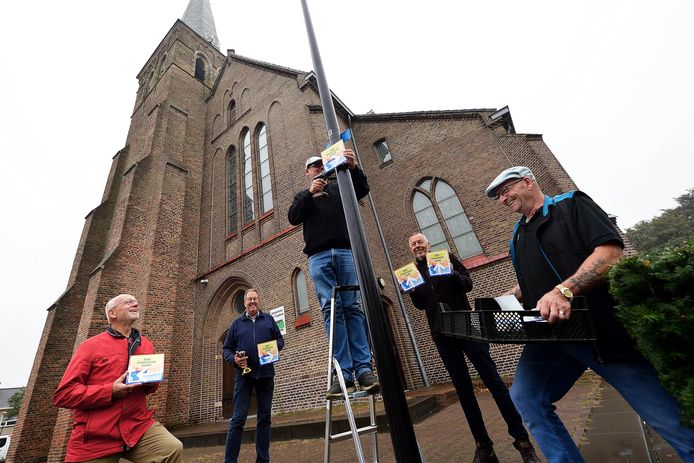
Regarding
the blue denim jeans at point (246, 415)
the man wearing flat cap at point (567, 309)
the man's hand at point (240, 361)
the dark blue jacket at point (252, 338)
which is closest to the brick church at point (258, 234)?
the dark blue jacket at point (252, 338)

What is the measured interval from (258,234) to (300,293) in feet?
10.9

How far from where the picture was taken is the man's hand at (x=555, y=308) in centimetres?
132

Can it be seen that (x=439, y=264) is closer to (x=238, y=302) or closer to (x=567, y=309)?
(x=567, y=309)

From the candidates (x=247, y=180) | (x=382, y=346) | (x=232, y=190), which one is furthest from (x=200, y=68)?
(x=382, y=346)

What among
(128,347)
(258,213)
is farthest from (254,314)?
(258,213)

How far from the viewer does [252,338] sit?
13.4 ft

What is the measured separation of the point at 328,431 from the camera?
2066 millimetres

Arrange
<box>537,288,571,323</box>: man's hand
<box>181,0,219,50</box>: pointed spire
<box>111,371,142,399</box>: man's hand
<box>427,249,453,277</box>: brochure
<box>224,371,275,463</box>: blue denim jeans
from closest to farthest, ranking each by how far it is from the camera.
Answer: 1. <box>537,288,571,323</box>: man's hand
2. <box>111,371,142,399</box>: man's hand
3. <box>427,249,453,277</box>: brochure
4. <box>224,371,275,463</box>: blue denim jeans
5. <box>181,0,219,50</box>: pointed spire

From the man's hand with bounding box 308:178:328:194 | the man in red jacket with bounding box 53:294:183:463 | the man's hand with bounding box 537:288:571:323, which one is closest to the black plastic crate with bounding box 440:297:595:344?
the man's hand with bounding box 537:288:571:323

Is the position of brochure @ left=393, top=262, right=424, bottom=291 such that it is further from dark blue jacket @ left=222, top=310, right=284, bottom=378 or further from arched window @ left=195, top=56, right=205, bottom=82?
arched window @ left=195, top=56, right=205, bottom=82

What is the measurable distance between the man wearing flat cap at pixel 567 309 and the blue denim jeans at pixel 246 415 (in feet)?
9.42

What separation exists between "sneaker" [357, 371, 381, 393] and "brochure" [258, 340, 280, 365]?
1659 millimetres

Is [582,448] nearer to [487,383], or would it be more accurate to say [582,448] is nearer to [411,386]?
[487,383]

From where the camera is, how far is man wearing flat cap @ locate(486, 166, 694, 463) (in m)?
1.36
